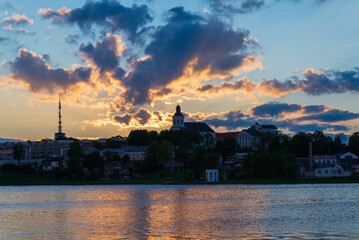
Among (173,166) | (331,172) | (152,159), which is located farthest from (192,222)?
(152,159)

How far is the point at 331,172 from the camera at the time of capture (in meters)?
119

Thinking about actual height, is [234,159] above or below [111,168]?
above

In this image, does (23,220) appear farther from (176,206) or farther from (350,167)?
(350,167)

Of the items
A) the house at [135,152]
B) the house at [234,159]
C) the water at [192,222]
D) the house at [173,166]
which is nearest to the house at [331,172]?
the house at [234,159]

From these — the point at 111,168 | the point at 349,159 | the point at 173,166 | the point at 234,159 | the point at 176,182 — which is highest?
the point at 234,159

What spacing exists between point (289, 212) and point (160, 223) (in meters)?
13.8

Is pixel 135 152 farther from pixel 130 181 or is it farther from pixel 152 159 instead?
pixel 130 181

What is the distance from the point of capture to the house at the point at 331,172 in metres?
Answer: 119

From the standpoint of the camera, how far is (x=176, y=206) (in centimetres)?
5653

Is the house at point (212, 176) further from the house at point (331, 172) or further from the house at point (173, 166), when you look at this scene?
the house at point (173, 166)

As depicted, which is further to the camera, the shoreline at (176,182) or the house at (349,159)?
the house at (349,159)

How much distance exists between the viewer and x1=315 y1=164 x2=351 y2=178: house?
119125 millimetres

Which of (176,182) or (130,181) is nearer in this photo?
(176,182)

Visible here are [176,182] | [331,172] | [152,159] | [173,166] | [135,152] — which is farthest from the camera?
[135,152]
